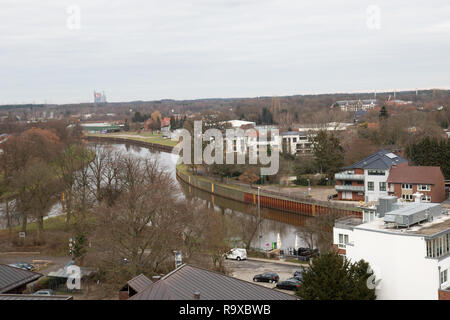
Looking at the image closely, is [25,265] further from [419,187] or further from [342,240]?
[419,187]

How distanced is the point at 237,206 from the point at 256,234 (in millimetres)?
12260

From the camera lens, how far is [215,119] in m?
54.4

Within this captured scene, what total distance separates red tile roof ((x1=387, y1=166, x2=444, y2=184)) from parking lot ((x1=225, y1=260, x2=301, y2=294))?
49.0 ft

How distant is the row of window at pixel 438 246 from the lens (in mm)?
14117

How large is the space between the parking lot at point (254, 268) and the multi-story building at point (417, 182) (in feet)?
44.8

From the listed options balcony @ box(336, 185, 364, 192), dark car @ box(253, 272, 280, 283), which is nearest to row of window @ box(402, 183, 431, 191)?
balcony @ box(336, 185, 364, 192)

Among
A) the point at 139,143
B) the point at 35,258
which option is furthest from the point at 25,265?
the point at 139,143

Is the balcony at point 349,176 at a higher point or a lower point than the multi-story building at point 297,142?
lower

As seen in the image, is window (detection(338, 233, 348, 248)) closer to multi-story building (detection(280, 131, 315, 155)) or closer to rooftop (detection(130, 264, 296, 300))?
rooftop (detection(130, 264, 296, 300))

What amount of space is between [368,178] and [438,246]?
2141cm

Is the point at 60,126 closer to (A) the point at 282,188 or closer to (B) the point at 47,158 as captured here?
(B) the point at 47,158

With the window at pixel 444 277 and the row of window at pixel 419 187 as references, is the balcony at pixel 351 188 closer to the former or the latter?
the row of window at pixel 419 187

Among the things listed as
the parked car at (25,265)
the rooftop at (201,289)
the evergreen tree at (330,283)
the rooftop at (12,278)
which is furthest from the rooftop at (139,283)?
the parked car at (25,265)

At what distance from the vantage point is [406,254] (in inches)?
562
